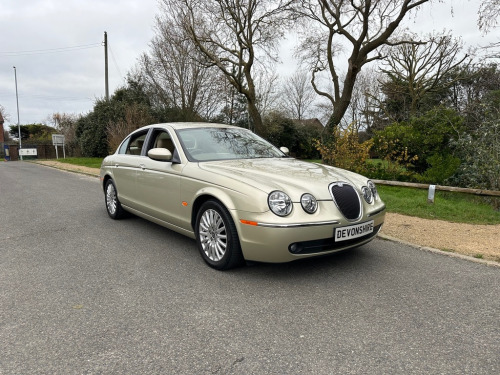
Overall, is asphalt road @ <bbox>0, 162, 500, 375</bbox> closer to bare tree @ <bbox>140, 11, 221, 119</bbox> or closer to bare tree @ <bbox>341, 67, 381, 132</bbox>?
bare tree @ <bbox>140, 11, 221, 119</bbox>

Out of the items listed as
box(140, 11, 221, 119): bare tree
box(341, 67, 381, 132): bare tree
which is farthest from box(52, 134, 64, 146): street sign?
box(341, 67, 381, 132): bare tree

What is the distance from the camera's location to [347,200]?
3658 mm

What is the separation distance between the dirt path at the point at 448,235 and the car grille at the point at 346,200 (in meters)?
1.81

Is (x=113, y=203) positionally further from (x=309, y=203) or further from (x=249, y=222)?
(x=309, y=203)

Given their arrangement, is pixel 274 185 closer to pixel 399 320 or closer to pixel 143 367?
pixel 399 320

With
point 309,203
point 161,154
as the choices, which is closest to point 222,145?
point 161,154

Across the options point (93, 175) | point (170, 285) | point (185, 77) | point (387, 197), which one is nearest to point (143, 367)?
point (170, 285)

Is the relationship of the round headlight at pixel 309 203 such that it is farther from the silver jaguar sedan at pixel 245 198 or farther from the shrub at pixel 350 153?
the shrub at pixel 350 153

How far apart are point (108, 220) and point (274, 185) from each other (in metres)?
3.94

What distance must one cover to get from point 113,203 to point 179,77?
2028 cm

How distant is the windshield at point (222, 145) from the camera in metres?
4.54

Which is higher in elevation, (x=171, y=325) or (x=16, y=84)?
(x=16, y=84)

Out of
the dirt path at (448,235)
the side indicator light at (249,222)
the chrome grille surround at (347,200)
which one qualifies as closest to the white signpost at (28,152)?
the dirt path at (448,235)

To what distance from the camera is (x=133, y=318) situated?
9.32 ft
